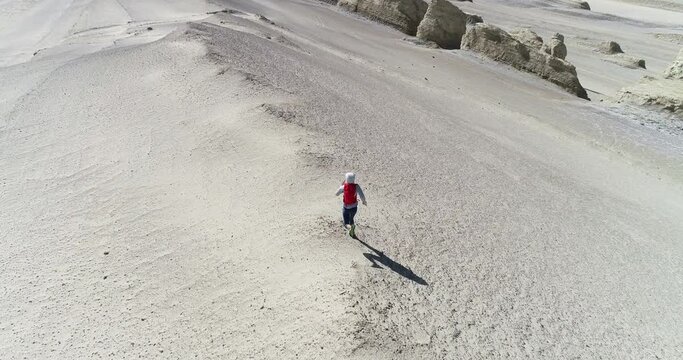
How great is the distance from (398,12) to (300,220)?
21.2 m

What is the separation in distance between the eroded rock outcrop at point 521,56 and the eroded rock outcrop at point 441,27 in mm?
956

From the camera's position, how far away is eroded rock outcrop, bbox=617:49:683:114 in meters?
17.9

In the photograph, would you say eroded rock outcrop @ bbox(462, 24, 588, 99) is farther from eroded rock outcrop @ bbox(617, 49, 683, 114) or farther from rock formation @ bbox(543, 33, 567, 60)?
eroded rock outcrop @ bbox(617, 49, 683, 114)

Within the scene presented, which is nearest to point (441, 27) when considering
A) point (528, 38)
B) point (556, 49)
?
point (528, 38)

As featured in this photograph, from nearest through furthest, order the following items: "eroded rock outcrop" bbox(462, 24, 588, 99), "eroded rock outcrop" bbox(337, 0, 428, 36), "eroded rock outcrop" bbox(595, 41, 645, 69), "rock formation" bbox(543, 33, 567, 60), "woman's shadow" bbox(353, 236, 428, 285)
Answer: "woman's shadow" bbox(353, 236, 428, 285)
"eroded rock outcrop" bbox(462, 24, 588, 99)
"rock formation" bbox(543, 33, 567, 60)
"eroded rock outcrop" bbox(337, 0, 428, 36)
"eroded rock outcrop" bbox(595, 41, 645, 69)

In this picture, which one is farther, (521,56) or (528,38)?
(528,38)

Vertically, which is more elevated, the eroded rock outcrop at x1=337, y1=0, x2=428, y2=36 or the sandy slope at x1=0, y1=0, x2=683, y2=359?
the eroded rock outcrop at x1=337, y1=0, x2=428, y2=36

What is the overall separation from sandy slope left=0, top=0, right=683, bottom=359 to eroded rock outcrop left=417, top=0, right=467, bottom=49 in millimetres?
9585

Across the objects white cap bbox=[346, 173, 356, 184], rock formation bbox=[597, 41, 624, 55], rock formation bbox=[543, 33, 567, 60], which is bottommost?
rock formation bbox=[597, 41, 624, 55]

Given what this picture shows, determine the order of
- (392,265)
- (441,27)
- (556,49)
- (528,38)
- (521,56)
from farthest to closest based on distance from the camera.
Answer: (441,27)
(528,38)
(556,49)
(521,56)
(392,265)

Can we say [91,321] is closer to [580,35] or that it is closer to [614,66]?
[614,66]

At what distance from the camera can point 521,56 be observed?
22141mm

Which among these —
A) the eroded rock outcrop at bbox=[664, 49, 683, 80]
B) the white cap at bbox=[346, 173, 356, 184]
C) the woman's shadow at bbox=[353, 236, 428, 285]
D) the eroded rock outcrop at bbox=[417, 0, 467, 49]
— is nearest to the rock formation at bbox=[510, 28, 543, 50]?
the eroded rock outcrop at bbox=[417, 0, 467, 49]

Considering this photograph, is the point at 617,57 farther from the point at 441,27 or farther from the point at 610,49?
the point at 441,27
